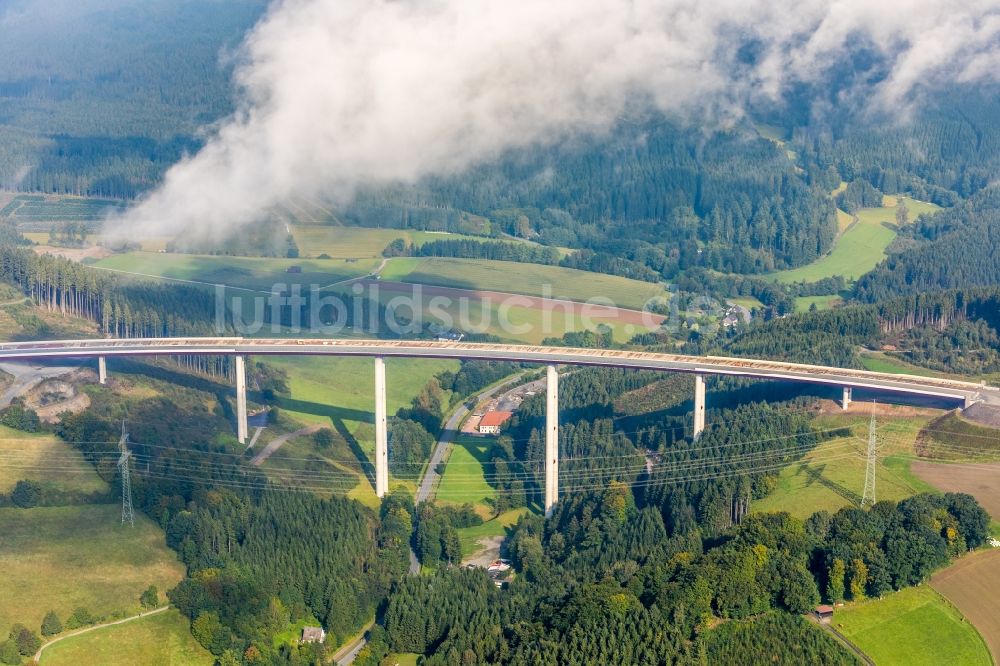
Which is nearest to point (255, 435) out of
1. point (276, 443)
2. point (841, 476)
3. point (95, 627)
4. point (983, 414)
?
point (276, 443)

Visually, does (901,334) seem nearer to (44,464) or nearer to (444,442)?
(444,442)

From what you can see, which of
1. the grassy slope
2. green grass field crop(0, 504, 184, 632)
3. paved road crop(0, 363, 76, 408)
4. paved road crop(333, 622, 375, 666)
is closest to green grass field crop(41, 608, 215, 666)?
green grass field crop(0, 504, 184, 632)

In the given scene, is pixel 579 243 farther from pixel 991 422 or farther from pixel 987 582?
pixel 987 582

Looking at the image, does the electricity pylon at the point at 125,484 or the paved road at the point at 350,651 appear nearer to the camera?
the paved road at the point at 350,651

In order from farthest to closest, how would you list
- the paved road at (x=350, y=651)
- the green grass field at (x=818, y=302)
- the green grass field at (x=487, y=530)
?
the green grass field at (x=818, y=302), the green grass field at (x=487, y=530), the paved road at (x=350, y=651)

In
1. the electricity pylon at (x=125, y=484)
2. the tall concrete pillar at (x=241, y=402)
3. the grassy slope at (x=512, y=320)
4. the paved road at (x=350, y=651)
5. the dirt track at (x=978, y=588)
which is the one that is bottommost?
the paved road at (x=350, y=651)

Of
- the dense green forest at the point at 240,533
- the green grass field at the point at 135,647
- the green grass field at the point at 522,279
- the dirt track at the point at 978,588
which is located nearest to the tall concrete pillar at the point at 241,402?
the dense green forest at the point at 240,533

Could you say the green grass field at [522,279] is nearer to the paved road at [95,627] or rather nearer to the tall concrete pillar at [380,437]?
the tall concrete pillar at [380,437]
